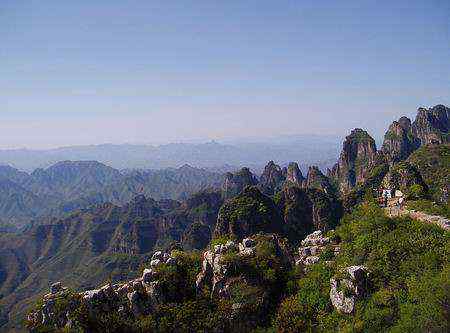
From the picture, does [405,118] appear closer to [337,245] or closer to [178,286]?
[337,245]

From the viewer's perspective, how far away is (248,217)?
73688 millimetres

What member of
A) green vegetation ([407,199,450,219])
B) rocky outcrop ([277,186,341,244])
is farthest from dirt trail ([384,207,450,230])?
rocky outcrop ([277,186,341,244])

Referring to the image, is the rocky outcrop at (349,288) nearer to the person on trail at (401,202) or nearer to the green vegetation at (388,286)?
the green vegetation at (388,286)

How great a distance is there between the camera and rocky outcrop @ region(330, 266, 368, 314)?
30.4 metres

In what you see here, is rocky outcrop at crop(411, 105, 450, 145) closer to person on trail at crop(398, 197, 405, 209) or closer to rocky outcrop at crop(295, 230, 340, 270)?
person on trail at crop(398, 197, 405, 209)

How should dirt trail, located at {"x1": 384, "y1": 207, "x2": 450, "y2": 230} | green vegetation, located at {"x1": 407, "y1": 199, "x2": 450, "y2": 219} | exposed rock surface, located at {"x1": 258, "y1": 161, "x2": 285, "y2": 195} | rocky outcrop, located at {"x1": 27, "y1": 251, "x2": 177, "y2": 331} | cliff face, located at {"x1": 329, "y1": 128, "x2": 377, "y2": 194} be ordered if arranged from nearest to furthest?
rocky outcrop, located at {"x1": 27, "y1": 251, "x2": 177, "y2": 331}, dirt trail, located at {"x1": 384, "y1": 207, "x2": 450, "y2": 230}, green vegetation, located at {"x1": 407, "y1": 199, "x2": 450, "y2": 219}, cliff face, located at {"x1": 329, "y1": 128, "x2": 377, "y2": 194}, exposed rock surface, located at {"x1": 258, "y1": 161, "x2": 285, "y2": 195}

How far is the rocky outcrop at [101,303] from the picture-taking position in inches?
1344

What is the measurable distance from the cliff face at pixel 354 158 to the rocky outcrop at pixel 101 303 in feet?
296

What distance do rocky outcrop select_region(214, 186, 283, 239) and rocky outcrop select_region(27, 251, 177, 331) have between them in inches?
1411

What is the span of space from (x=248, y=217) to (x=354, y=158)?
61.7 m

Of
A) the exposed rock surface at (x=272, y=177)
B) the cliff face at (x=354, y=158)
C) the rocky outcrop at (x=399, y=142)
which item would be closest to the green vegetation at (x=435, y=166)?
the rocky outcrop at (x=399, y=142)

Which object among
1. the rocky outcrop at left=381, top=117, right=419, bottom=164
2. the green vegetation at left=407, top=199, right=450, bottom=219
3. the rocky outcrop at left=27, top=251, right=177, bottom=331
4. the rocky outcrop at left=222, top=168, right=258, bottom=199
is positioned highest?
the rocky outcrop at left=381, top=117, right=419, bottom=164

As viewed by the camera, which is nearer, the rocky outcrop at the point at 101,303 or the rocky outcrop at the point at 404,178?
the rocky outcrop at the point at 101,303

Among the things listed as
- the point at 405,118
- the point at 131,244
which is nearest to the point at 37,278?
the point at 131,244
